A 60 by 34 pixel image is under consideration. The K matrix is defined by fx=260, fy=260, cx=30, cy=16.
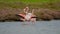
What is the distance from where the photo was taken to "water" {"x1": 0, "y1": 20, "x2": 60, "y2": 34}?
2395mm

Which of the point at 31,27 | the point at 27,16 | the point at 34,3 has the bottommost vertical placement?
the point at 31,27

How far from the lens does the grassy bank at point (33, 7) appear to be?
98.5 inches

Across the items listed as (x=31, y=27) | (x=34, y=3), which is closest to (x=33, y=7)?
(x=34, y=3)

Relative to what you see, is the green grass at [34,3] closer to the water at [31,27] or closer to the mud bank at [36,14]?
the mud bank at [36,14]

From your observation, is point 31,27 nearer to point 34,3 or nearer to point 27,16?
point 27,16

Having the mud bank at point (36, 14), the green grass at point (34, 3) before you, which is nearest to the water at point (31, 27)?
the mud bank at point (36, 14)

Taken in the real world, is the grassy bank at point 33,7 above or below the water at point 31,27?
above

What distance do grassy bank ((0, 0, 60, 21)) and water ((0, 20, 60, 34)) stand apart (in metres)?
0.05

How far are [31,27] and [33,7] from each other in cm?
20

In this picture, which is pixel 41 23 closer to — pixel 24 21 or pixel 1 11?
pixel 24 21

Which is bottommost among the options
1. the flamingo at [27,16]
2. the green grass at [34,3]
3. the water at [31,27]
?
the water at [31,27]

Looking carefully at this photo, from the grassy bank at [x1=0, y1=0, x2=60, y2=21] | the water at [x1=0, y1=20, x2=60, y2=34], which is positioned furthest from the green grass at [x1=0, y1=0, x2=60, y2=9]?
the water at [x1=0, y1=20, x2=60, y2=34]

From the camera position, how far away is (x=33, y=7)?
8.35 ft

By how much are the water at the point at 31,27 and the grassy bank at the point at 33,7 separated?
2.0 inches
